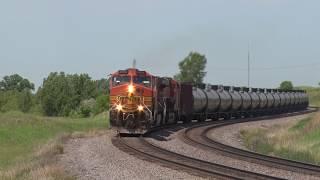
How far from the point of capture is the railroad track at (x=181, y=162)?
14.8 meters

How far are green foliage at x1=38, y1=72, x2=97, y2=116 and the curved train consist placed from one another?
70.2 m

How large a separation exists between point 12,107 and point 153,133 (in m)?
117

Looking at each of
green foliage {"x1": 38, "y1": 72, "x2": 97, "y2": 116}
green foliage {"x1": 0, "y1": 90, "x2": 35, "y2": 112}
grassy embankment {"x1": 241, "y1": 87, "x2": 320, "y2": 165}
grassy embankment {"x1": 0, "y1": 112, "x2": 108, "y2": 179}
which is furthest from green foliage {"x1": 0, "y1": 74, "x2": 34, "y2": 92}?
grassy embankment {"x1": 241, "y1": 87, "x2": 320, "y2": 165}

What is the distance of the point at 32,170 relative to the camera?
15.5 metres

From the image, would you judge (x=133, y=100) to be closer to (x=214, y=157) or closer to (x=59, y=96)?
(x=214, y=157)

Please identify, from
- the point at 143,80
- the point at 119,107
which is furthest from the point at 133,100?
the point at 143,80

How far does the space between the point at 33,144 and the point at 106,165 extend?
16.4 metres

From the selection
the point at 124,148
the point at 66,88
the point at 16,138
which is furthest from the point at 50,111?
the point at 124,148

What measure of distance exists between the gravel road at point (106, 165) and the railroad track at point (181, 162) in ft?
1.09

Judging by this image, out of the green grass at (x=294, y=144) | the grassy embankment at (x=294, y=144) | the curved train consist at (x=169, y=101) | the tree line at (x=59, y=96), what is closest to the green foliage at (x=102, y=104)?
the tree line at (x=59, y=96)

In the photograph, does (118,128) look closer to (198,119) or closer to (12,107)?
(198,119)

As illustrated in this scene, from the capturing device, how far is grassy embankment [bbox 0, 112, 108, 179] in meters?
15.3

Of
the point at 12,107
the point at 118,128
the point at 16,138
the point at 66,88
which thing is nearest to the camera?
the point at 118,128

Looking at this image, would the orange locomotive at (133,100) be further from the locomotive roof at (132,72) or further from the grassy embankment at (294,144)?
the grassy embankment at (294,144)
